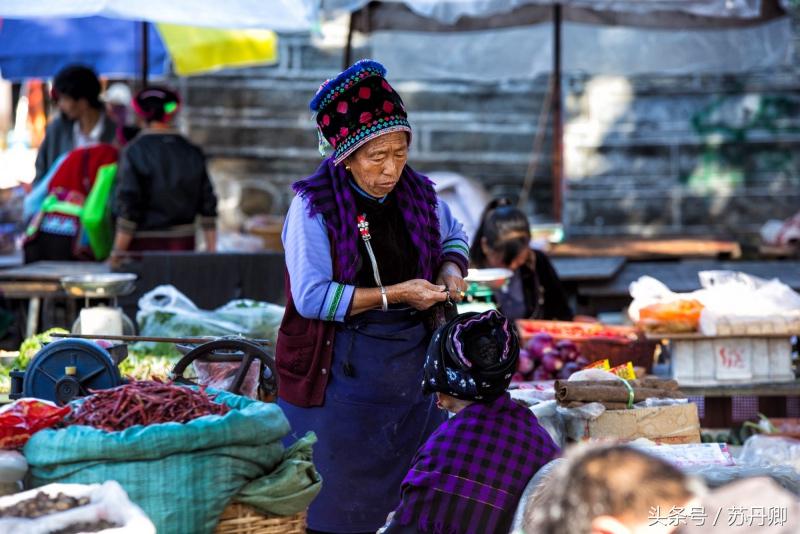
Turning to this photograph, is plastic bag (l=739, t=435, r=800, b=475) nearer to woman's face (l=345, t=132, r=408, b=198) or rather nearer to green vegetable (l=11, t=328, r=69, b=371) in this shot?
woman's face (l=345, t=132, r=408, b=198)

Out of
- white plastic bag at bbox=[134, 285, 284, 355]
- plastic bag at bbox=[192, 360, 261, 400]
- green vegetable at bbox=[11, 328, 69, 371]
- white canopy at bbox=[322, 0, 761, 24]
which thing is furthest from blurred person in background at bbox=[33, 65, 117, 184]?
plastic bag at bbox=[192, 360, 261, 400]

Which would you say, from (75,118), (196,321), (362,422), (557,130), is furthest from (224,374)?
(557,130)

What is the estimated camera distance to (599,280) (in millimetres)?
8344

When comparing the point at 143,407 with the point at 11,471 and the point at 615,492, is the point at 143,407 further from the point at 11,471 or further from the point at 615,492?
the point at 615,492

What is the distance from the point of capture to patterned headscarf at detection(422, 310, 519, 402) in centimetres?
365

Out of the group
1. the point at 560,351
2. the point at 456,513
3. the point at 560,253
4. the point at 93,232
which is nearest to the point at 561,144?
the point at 560,253

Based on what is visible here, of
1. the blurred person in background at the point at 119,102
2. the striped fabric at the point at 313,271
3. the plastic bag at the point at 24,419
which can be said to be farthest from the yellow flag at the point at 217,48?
the plastic bag at the point at 24,419

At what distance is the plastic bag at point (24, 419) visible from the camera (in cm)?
321

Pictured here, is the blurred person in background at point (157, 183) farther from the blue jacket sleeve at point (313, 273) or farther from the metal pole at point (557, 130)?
the blue jacket sleeve at point (313, 273)

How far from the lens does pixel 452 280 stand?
454cm

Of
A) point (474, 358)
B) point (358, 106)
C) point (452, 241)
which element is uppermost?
point (358, 106)

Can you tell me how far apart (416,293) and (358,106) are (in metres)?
0.66

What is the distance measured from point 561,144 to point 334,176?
23.8 ft

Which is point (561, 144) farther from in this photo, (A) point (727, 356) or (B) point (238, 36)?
(A) point (727, 356)
